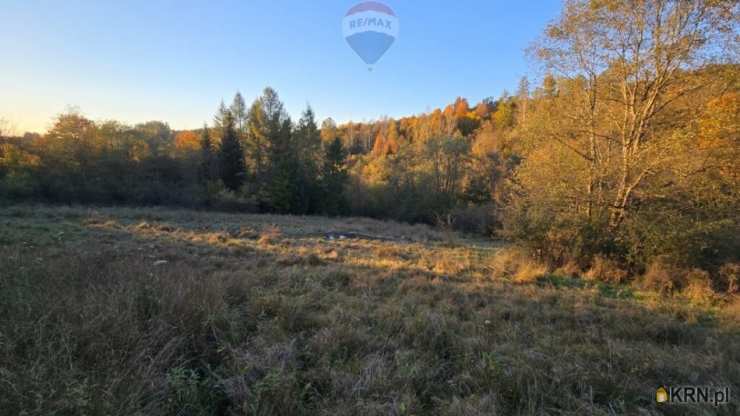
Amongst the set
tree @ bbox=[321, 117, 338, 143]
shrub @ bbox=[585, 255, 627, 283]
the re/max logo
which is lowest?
shrub @ bbox=[585, 255, 627, 283]

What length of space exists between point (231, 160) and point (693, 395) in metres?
33.6

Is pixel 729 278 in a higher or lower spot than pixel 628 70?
lower

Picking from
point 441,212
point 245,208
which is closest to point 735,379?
point 441,212

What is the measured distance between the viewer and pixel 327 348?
3100mm

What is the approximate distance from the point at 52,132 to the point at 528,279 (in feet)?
109

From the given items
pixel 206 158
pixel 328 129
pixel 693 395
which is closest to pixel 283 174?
pixel 206 158

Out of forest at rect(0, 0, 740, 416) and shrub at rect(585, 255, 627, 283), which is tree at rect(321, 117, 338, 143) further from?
shrub at rect(585, 255, 627, 283)

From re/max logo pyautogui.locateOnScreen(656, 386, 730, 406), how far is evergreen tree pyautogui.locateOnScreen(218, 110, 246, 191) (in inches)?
1257

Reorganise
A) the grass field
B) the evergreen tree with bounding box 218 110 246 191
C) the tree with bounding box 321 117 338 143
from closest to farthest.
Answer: the grass field → the evergreen tree with bounding box 218 110 246 191 → the tree with bounding box 321 117 338 143

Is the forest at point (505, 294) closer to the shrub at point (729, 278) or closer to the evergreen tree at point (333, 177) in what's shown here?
the shrub at point (729, 278)

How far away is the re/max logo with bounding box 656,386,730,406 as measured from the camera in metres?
2.49

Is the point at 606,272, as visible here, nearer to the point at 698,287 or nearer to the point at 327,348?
the point at 698,287

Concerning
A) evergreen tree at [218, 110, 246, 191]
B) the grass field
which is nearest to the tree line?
the grass field

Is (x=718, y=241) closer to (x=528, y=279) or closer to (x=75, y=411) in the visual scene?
(x=528, y=279)
